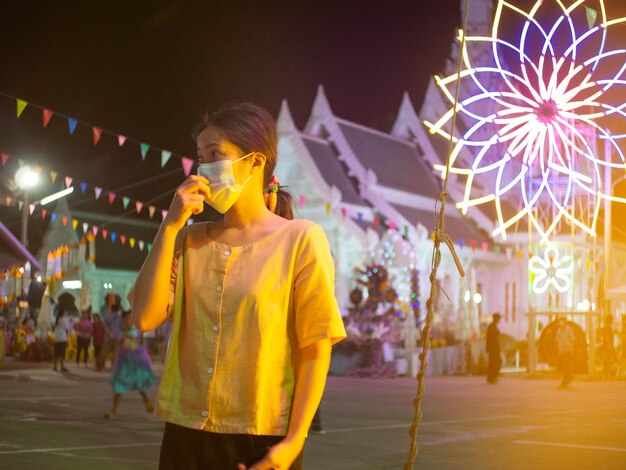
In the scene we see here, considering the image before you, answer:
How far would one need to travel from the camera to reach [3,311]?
104 feet

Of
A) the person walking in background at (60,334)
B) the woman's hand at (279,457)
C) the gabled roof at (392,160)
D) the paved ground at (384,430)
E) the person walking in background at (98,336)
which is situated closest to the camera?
the woman's hand at (279,457)

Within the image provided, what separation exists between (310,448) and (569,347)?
583 inches

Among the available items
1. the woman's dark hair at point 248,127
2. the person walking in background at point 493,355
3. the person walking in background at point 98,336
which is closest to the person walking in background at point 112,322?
the person walking in background at point 98,336

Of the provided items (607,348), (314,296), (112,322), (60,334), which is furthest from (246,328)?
(607,348)

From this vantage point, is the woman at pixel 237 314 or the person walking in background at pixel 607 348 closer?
the woman at pixel 237 314

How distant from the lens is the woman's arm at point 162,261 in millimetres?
2795

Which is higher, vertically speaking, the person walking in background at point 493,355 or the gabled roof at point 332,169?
the gabled roof at point 332,169

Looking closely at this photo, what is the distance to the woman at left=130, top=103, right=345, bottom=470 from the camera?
9.14ft

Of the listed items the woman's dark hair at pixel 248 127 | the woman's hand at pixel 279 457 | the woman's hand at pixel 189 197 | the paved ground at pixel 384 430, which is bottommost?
the paved ground at pixel 384 430

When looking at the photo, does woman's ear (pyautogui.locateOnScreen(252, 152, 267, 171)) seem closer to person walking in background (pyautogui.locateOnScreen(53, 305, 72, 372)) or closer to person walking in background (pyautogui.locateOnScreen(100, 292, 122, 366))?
person walking in background (pyautogui.locateOnScreen(100, 292, 122, 366))

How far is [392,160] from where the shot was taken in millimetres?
41969

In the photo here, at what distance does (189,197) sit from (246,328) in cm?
37

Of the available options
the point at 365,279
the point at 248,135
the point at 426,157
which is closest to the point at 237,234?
the point at 248,135

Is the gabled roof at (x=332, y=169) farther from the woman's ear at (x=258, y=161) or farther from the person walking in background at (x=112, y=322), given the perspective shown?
the woman's ear at (x=258, y=161)
